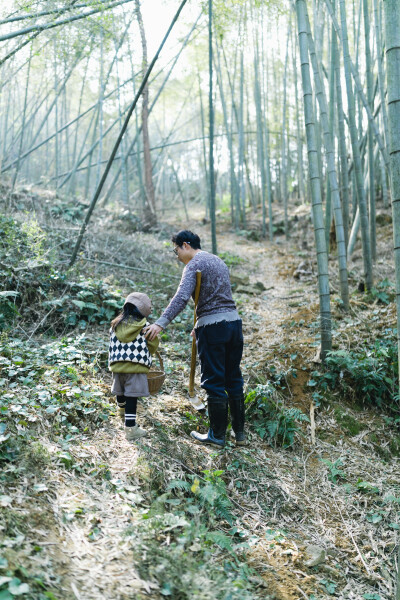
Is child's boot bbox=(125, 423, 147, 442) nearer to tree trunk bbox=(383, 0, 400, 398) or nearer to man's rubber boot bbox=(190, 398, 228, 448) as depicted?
man's rubber boot bbox=(190, 398, 228, 448)

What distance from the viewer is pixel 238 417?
2.69m

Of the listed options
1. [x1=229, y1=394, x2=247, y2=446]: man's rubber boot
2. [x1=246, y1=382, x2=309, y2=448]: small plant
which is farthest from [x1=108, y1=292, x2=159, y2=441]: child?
[x1=246, y1=382, x2=309, y2=448]: small plant

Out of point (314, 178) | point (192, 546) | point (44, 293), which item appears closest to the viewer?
point (192, 546)

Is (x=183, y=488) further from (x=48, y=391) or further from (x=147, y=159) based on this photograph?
(x=147, y=159)

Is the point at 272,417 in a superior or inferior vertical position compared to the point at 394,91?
inferior

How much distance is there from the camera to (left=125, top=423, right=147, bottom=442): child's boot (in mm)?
2496

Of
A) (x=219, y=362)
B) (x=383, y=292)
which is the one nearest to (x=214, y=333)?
(x=219, y=362)

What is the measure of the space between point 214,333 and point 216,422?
548 mm

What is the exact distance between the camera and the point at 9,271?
3.94m

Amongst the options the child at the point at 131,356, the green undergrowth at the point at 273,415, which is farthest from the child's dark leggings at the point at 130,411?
the green undergrowth at the point at 273,415

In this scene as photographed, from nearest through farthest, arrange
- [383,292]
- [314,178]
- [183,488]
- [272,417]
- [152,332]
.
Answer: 1. [183,488]
2. [152,332]
3. [272,417]
4. [314,178]
5. [383,292]

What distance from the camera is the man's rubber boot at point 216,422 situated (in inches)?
100

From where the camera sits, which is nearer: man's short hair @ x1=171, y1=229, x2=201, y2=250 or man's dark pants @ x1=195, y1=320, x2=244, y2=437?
man's dark pants @ x1=195, y1=320, x2=244, y2=437

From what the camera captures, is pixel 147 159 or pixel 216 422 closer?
pixel 216 422
